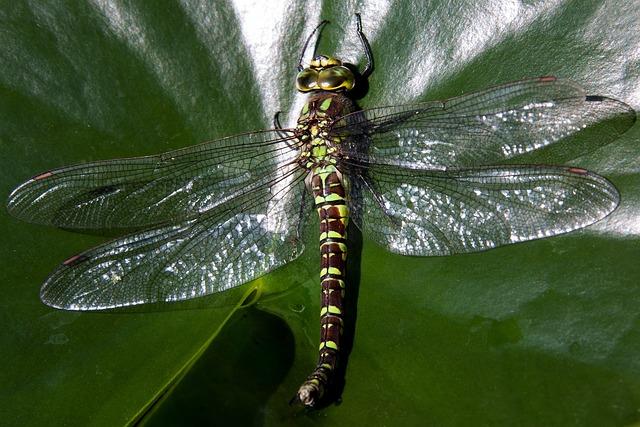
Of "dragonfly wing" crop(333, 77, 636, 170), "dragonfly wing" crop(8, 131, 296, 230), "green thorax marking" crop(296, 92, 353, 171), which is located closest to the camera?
"dragonfly wing" crop(333, 77, 636, 170)

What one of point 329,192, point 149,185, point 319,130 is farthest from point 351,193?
point 149,185

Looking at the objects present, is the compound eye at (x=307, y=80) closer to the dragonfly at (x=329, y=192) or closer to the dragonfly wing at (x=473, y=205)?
the dragonfly at (x=329, y=192)

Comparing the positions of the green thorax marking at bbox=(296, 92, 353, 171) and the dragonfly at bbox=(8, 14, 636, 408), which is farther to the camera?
the green thorax marking at bbox=(296, 92, 353, 171)

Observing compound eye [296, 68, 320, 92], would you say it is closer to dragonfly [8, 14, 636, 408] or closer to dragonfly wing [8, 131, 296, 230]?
dragonfly [8, 14, 636, 408]

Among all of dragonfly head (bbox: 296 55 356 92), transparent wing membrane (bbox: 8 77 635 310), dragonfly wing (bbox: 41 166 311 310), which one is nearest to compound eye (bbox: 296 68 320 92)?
dragonfly head (bbox: 296 55 356 92)

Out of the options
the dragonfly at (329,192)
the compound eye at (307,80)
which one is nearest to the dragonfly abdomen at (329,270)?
the dragonfly at (329,192)

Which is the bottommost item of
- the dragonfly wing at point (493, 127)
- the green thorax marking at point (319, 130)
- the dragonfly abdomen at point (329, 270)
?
the dragonfly abdomen at point (329, 270)
